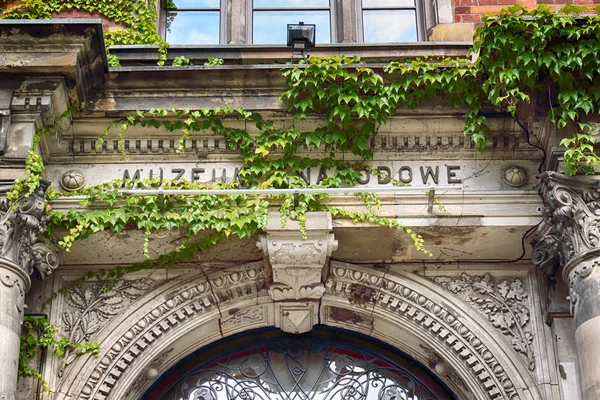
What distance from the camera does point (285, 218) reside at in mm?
8422

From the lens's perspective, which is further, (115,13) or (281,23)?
(281,23)

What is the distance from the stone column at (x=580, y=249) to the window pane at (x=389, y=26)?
7.59 feet

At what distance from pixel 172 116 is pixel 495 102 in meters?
2.53

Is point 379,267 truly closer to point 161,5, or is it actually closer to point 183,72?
point 183,72

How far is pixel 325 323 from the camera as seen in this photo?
916 cm

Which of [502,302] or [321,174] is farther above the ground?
[321,174]

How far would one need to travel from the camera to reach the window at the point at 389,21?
991cm

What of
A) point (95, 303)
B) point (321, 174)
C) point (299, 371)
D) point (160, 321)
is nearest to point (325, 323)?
point (299, 371)

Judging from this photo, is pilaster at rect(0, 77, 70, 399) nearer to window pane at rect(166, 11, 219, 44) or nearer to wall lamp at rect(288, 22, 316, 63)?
window pane at rect(166, 11, 219, 44)

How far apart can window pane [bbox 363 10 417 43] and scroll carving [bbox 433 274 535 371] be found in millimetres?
2319

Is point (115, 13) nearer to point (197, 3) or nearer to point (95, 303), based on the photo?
point (197, 3)

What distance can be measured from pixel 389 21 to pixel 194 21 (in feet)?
5.84

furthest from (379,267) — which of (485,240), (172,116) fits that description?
(172,116)

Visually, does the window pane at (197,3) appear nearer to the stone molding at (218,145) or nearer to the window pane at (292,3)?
the window pane at (292,3)
